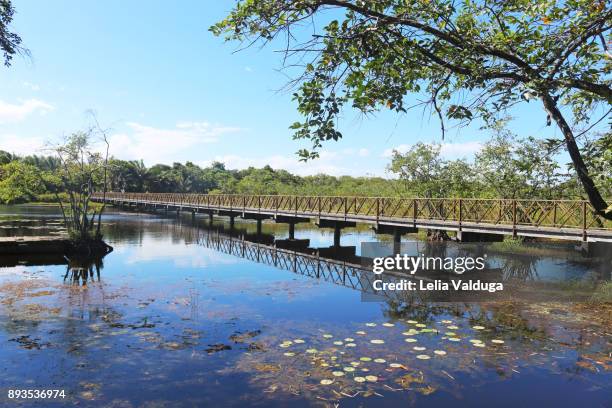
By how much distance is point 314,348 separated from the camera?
297 inches

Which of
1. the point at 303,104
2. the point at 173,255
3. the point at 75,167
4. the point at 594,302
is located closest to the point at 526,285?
the point at 594,302

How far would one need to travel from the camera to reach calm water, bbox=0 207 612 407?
5.88 meters

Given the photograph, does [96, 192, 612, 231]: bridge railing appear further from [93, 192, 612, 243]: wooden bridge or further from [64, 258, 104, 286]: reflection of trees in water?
[64, 258, 104, 286]: reflection of trees in water

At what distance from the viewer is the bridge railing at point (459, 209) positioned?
16016mm

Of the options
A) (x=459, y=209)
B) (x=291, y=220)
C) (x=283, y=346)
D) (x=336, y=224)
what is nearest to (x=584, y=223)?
(x=459, y=209)

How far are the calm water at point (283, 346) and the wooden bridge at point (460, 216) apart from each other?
500 cm

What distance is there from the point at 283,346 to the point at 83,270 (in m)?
10.7

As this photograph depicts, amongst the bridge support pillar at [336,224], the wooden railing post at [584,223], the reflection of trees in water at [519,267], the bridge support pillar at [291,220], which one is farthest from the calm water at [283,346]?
the bridge support pillar at [291,220]

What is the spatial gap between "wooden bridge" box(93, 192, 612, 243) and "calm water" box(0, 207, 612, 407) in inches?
197

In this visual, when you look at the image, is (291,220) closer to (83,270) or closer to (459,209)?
(459,209)

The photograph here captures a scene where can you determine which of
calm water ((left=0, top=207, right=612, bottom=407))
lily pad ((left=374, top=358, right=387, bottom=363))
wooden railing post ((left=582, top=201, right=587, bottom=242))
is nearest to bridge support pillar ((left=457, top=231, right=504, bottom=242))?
wooden railing post ((left=582, top=201, right=587, bottom=242))

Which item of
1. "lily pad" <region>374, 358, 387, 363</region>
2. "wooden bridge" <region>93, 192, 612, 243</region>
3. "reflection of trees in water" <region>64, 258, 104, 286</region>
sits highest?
"wooden bridge" <region>93, 192, 612, 243</region>

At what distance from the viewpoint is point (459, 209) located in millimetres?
18375

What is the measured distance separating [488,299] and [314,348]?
21.1 ft
